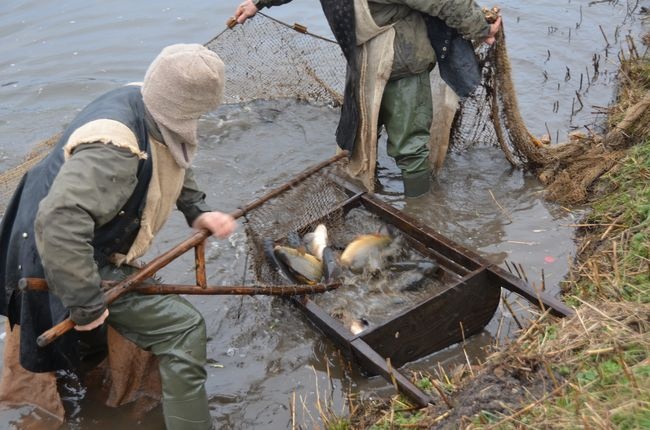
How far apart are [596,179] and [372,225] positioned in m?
2.07

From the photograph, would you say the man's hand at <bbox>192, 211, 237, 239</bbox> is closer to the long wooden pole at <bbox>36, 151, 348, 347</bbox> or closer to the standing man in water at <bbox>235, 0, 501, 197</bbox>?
the long wooden pole at <bbox>36, 151, 348, 347</bbox>

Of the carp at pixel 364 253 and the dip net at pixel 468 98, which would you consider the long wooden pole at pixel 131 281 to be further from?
the dip net at pixel 468 98

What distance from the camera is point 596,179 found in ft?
19.1

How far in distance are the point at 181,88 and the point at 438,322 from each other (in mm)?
2178

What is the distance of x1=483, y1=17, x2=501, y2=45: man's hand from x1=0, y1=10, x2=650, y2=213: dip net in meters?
0.08

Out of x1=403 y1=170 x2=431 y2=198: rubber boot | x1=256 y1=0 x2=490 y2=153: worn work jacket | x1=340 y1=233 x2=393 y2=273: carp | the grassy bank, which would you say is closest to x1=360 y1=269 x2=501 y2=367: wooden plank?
the grassy bank

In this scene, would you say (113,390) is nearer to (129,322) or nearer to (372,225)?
(129,322)

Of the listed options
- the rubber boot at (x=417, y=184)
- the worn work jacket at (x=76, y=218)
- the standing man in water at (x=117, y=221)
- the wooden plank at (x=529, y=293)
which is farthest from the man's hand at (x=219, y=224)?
the rubber boot at (x=417, y=184)

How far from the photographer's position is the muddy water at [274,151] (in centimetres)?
437

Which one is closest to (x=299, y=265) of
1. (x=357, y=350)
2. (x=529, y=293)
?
(x=357, y=350)

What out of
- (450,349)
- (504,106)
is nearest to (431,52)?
(504,106)

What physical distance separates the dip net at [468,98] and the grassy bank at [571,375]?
5.32ft

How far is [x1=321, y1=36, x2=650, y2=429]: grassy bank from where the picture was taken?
2773 mm

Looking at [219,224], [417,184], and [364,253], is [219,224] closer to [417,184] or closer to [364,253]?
[364,253]
